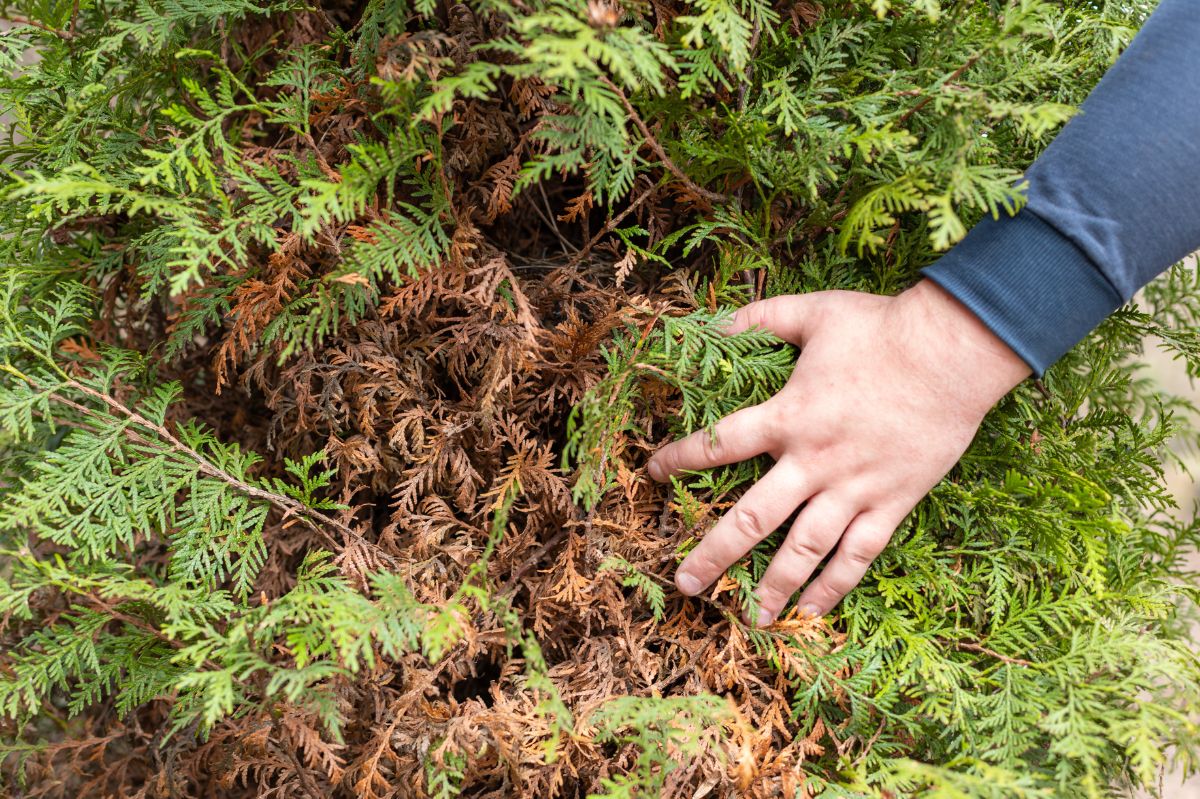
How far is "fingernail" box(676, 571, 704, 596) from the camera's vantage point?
1.53 metres

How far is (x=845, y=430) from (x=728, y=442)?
223 millimetres

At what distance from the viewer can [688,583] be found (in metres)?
1.53

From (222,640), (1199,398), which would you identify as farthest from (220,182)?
(1199,398)

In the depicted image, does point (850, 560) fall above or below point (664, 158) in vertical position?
below

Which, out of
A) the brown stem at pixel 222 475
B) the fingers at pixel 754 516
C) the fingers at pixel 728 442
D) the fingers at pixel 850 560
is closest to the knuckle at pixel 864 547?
the fingers at pixel 850 560

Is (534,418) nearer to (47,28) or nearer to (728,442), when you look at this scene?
(728,442)

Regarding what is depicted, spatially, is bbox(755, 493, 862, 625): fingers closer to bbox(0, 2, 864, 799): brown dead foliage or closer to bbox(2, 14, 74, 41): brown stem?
bbox(0, 2, 864, 799): brown dead foliage

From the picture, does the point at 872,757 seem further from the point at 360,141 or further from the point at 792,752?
the point at 360,141

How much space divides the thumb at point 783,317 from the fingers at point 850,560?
1.27ft

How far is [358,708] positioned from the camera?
1.58 m

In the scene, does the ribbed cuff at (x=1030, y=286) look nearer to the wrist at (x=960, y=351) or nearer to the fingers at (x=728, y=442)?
the wrist at (x=960, y=351)

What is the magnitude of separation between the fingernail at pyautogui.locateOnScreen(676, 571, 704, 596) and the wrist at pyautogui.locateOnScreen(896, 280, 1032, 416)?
0.60m

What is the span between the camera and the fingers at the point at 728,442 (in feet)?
4.89

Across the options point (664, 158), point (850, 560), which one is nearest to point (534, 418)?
point (664, 158)
